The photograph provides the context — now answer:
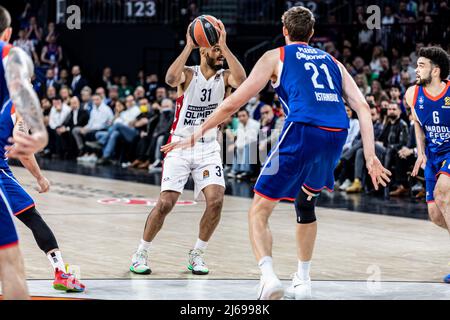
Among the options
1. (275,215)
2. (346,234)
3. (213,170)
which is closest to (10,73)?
(213,170)

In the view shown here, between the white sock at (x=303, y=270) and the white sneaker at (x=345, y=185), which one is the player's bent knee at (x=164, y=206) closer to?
the white sock at (x=303, y=270)

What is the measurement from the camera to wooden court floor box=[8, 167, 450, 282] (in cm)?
792

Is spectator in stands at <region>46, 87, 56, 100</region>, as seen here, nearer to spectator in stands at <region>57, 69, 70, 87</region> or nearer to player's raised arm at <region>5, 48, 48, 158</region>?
spectator in stands at <region>57, 69, 70, 87</region>

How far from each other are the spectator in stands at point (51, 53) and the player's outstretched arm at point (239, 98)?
19337mm

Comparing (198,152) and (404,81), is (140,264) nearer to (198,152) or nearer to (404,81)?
(198,152)

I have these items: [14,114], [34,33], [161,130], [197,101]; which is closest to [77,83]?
[34,33]

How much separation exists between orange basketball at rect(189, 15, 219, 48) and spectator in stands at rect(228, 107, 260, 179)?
28.1ft

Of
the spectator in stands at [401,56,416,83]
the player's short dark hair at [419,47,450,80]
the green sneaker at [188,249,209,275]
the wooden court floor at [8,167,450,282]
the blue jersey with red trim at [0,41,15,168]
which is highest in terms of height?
the player's short dark hair at [419,47,450,80]

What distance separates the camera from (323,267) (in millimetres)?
8180

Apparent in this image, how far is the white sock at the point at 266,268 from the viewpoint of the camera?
19.7 ft

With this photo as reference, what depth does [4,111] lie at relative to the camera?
5.25 meters

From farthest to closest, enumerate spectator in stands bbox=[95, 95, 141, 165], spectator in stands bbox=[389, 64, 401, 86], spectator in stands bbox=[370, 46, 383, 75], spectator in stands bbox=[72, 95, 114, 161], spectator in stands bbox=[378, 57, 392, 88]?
spectator in stands bbox=[72, 95, 114, 161] < spectator in stands bbox=[95, 95, 141, 165] < spectator in stands bbox=[370, 46, 383, 75] < spectator in stands bbox=[378, 57, 392, 88] < spectator in stands bbox=[389, 64, 401, 86]

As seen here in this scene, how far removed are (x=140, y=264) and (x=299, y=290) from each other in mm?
1560

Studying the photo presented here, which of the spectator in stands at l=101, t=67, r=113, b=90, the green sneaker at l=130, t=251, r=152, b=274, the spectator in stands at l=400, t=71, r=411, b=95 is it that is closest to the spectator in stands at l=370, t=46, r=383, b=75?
the spectator in stands at l=400, t=71, r=411, b=95
